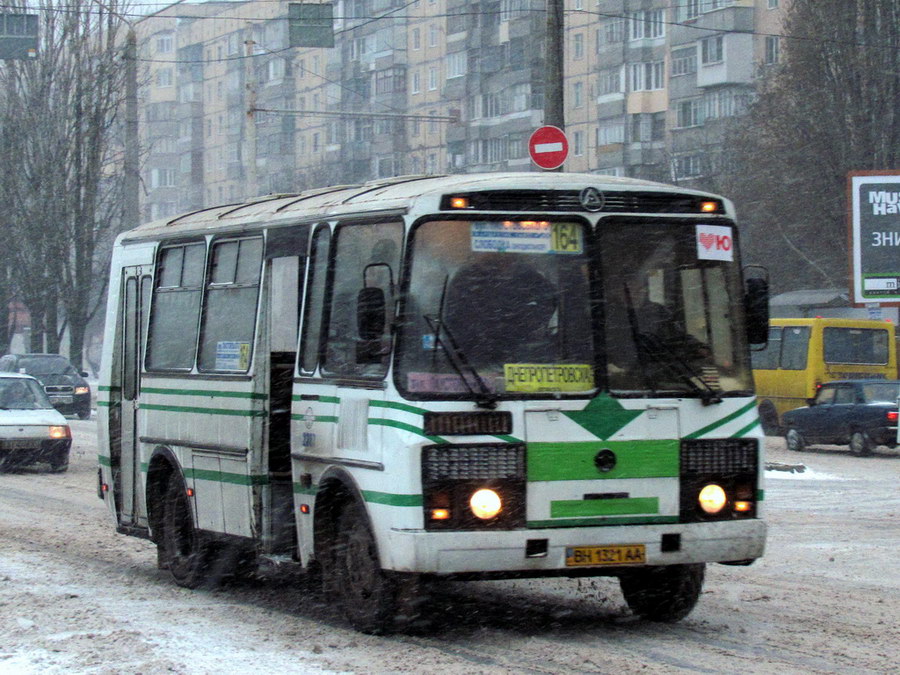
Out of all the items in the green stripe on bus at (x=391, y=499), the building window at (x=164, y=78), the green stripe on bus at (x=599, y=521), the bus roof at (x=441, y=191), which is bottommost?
the green stripe on bus at (x=599, y=521)

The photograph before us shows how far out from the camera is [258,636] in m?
8.82

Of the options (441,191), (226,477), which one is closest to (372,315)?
(441,191)

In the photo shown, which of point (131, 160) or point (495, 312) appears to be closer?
point (495, 312)

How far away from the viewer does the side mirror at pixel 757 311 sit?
29.6 ft

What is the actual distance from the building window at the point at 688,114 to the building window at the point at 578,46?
29.8 ft

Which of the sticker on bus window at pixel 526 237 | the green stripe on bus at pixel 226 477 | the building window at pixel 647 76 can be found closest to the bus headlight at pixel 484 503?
the sticker on bus window at pixel 526 237

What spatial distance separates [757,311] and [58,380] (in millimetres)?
33570

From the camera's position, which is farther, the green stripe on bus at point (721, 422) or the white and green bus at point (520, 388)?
the green stripe on bus at point (721, 422)

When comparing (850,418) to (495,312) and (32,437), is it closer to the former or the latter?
(32,437)

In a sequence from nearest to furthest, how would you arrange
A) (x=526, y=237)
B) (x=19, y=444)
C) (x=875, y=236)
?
(x=526, y=237) → (x=19, y=444) → (x=875, y=236)

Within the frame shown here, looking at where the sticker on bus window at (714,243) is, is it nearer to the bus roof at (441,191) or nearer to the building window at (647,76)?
the bus roof at (441,191)

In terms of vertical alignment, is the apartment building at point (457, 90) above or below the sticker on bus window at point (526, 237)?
above

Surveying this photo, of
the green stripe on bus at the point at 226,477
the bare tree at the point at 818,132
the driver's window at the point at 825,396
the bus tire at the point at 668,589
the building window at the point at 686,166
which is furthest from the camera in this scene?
the building window at the point at 686,166

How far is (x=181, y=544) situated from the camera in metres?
11.5
